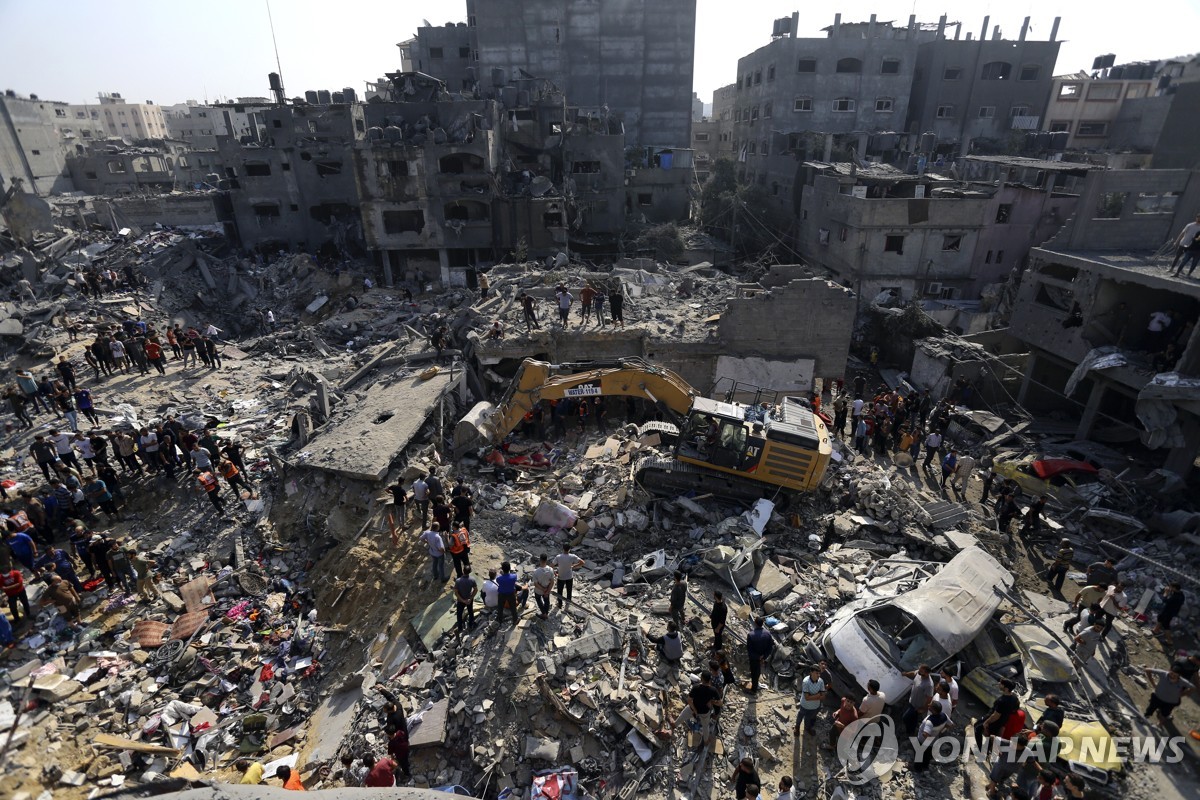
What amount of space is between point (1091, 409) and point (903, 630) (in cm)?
1345

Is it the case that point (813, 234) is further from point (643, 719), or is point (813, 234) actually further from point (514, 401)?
point (643, 719)

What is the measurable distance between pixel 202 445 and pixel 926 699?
1469 centimetres

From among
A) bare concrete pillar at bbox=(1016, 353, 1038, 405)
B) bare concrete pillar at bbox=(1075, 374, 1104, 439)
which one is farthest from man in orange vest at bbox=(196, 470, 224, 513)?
bare concrete pillar at bbox=(1016, 353, 1038, 405)

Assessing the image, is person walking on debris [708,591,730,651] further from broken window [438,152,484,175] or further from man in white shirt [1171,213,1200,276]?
broken window [438,152,484,175]

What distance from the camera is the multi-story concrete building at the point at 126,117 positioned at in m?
83.6

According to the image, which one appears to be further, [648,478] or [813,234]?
[813,234]

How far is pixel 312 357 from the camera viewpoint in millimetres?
22797

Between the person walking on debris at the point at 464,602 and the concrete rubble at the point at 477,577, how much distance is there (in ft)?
0.63

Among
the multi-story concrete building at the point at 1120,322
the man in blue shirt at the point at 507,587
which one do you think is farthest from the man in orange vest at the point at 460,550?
the multi-story concrete building at the point at 1120,322

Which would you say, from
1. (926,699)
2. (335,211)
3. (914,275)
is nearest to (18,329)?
(335,211)

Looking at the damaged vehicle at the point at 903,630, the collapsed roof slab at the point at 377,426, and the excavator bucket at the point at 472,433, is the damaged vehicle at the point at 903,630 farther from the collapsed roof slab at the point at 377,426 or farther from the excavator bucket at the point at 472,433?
the collapsed roof slab at the point at 377,426

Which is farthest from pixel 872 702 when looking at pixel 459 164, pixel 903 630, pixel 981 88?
pixel 981 88

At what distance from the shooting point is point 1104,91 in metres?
41.5

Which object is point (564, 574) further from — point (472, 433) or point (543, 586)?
point (472, 433)
